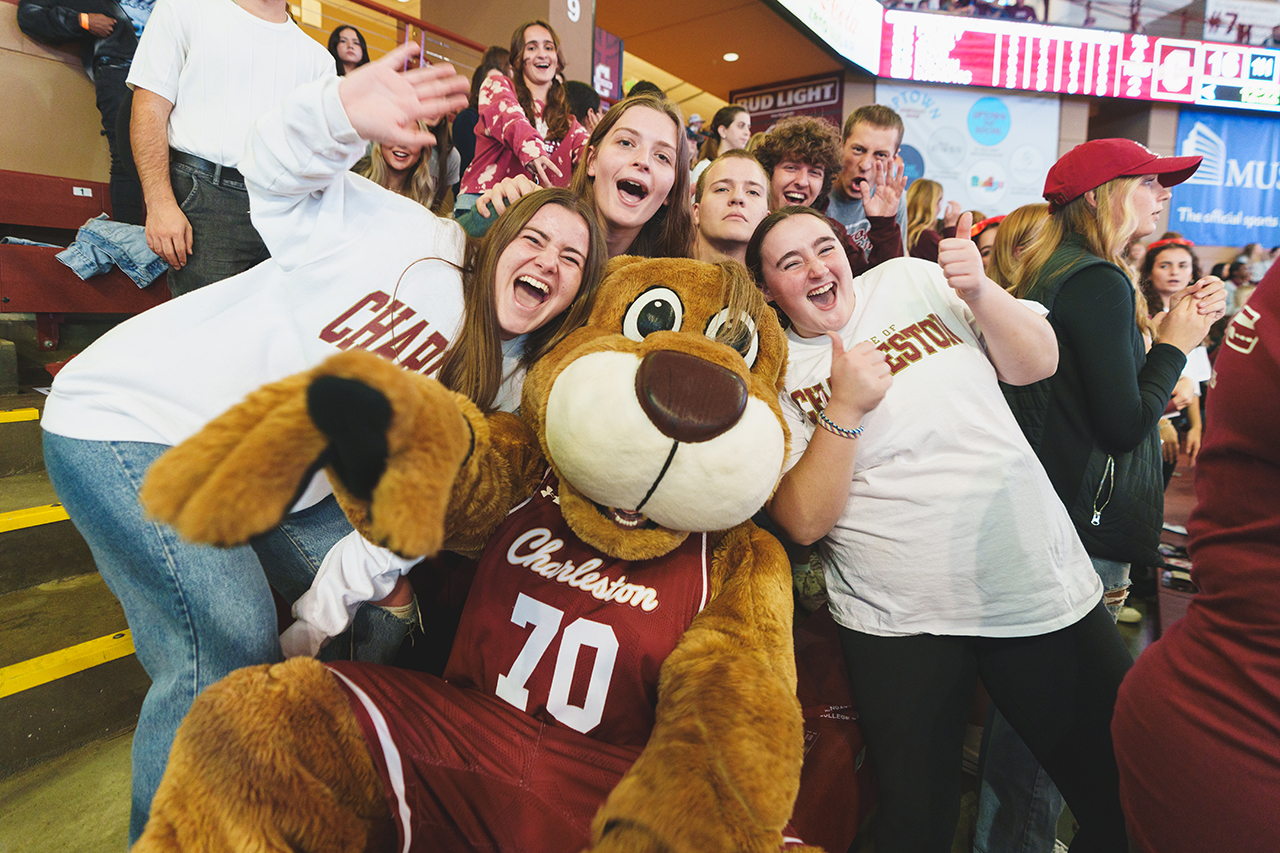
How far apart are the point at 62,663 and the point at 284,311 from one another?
1.38 m

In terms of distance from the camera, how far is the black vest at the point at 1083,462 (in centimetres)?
165

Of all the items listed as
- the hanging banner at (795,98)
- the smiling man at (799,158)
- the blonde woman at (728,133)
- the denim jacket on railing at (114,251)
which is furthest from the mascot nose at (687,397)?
the hanging banner at (795,98)

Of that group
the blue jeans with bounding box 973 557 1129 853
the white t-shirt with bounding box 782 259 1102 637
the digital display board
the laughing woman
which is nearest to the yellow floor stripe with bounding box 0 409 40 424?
the laughing woman

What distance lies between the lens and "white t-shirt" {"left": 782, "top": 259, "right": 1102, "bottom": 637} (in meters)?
1.34

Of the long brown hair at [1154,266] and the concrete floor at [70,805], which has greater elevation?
the long brown hair at [1154,266]

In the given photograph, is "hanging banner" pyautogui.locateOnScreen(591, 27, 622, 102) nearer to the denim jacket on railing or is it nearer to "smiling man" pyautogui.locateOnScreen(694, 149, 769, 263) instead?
the denim jacket on railing

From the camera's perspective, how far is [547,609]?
1.11m

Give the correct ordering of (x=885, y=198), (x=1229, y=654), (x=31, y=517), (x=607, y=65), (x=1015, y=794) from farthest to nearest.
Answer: (x=607, y=65), (x=885, y=198), (x=31, y=517), (x=1015, y=794), (x=1229, y=654)

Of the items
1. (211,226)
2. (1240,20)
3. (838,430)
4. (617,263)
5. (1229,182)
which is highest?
(1240,20)

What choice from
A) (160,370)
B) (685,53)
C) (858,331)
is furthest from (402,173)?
(685,53)

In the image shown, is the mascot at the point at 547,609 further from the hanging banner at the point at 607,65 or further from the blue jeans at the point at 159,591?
the hanging banner at the point at 607,65

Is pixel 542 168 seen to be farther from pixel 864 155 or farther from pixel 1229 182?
pixel 1229 182

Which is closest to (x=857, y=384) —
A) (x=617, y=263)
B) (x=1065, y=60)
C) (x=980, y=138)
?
(x=617, y=263)

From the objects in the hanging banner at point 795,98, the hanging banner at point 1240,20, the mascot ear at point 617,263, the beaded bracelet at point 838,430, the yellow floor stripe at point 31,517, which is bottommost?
the yellow floor stripe at point 31,517
